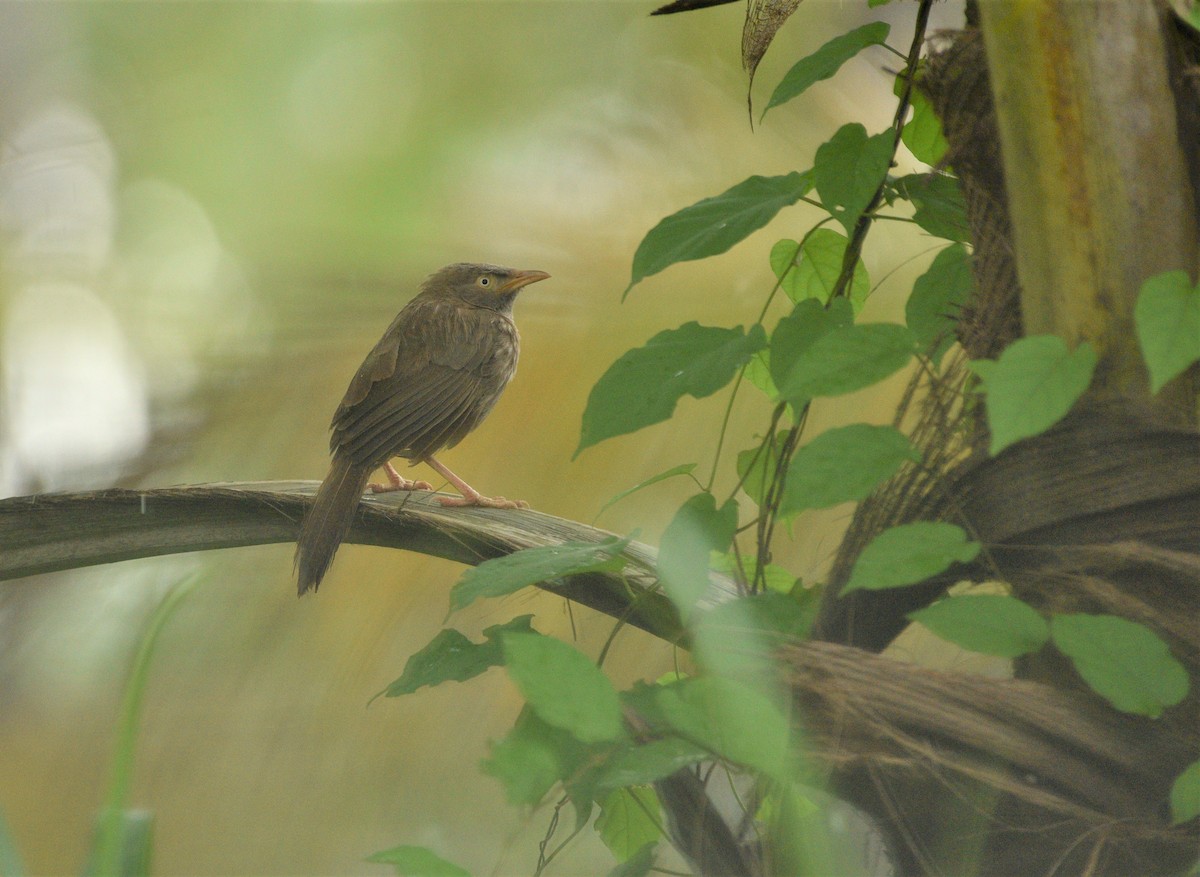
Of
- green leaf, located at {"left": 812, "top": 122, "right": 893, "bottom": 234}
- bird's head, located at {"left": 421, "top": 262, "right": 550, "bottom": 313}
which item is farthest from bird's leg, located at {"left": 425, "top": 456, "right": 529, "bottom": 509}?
green leaf, located at {"left": 812, "top": 122, "right": 893, "bottom": 234}

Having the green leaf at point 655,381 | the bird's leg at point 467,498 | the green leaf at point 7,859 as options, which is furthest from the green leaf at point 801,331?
the green leaf at point 7,859

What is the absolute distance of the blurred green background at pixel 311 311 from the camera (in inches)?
38.6

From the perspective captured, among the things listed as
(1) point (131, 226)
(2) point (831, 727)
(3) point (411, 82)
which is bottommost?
(2) point (831, 727)

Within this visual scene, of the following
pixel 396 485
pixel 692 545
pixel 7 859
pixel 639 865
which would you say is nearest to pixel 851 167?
pixel 692 545

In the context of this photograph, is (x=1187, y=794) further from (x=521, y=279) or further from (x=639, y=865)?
(x=521, y=279)

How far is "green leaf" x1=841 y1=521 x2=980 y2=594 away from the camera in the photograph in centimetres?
49

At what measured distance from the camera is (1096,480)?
52 centimetres

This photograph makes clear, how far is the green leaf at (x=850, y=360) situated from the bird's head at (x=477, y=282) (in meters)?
0.61

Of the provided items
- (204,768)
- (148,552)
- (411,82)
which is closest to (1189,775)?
(148,552)

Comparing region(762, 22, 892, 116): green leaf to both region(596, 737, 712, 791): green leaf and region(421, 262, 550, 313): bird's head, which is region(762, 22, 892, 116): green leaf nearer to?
region(596, 737, 712, 791): green leaf

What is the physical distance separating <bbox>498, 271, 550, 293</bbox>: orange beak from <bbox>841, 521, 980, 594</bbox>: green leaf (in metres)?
0.69

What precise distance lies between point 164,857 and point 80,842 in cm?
8

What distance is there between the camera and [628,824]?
77cm

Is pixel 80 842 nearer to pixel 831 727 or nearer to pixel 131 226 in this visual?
pixel 131 226
